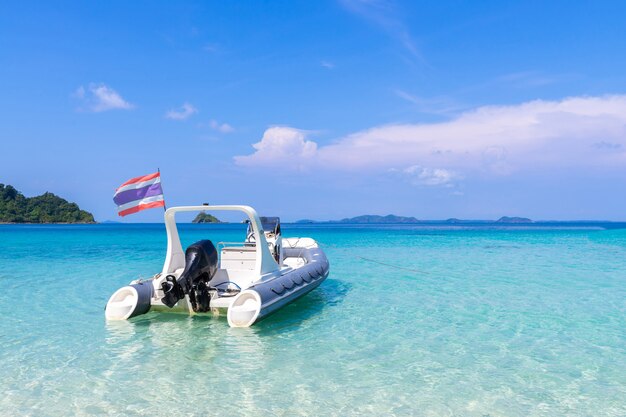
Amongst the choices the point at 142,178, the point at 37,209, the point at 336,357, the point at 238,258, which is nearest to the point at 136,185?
the point at 142,178

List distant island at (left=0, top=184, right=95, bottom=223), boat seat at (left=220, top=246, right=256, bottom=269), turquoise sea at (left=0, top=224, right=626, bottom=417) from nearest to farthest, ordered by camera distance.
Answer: turquoise sea at (left=0, top=224, right=626, bottom=417) → boat seat at (left=220, top=246, right=256, bottom=269) → distant island at (left=0, top=184, right=95, bottom=223)

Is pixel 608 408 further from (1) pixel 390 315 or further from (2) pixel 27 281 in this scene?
(2) pixel 27 281

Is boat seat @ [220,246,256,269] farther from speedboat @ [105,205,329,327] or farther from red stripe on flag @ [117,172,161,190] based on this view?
red stripe on flag @ [117,172,161,190]

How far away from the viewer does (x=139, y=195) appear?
928 cm

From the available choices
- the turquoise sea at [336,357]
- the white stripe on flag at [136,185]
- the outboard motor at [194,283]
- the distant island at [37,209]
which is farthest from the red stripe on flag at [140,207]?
the distant island at [37,209]

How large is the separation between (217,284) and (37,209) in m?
131

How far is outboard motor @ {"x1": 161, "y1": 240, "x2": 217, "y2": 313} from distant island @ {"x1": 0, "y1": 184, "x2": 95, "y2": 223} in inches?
5015

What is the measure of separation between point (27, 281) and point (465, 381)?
532 inches

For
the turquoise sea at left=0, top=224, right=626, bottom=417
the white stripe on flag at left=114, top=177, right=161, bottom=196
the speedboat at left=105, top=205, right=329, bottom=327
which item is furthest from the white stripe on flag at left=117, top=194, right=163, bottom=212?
the turquoise sea at left=0, top=224, right=626, bottom=417

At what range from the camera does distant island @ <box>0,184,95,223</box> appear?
11544cm

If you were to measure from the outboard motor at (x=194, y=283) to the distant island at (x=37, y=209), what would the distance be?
127 m

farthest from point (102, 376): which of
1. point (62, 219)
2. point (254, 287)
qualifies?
point (62, 219)

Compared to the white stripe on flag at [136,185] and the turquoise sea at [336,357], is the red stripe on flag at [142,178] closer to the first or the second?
the white stripe on flag at [136,185]

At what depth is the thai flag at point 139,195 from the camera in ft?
29.6
